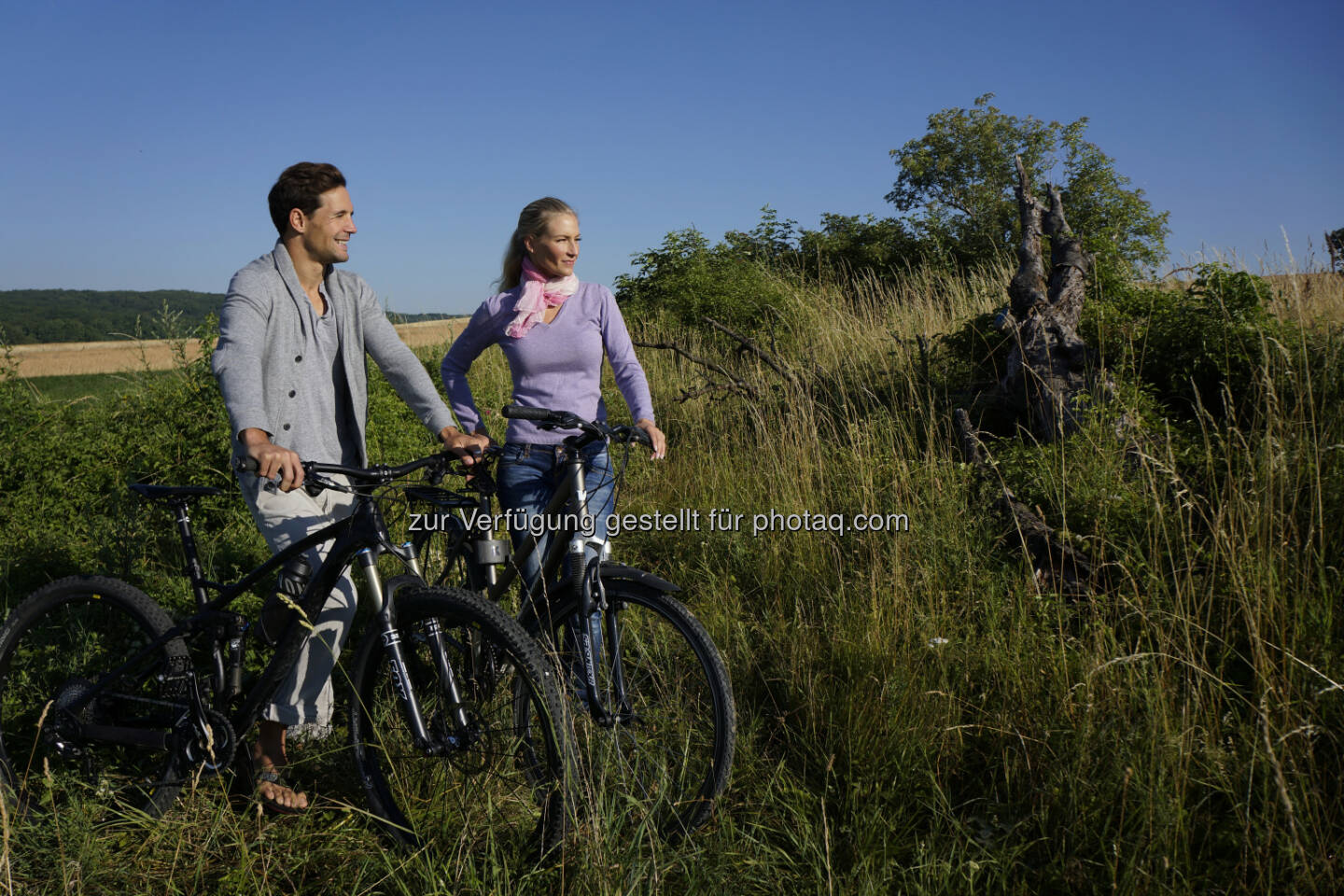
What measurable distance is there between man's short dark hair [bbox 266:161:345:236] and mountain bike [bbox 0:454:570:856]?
0.96m

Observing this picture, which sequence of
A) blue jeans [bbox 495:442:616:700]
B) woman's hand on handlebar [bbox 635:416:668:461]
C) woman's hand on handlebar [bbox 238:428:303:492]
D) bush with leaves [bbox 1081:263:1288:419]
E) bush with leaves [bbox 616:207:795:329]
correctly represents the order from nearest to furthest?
woman's hand on handlebar [bbox 238:428:303:492]
woman's hand on handlebar [bbox 635:416:668:461]
blue jeans [bbox 495:442:616:700]
bush with leaves [bbox 1081:263:1288:419]
bush with leaves [bbox 616:207:795:329]

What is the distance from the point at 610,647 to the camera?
9.04ft

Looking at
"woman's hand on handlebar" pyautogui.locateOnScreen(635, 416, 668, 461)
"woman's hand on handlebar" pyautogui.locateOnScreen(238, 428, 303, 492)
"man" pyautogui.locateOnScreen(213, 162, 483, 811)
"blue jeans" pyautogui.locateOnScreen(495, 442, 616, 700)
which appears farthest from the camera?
"blue jeans" pyautogui.locateOnScreen(495, 442, 616, 700)

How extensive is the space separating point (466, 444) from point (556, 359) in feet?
2.06

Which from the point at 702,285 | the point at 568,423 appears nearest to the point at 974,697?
the point at 568,423

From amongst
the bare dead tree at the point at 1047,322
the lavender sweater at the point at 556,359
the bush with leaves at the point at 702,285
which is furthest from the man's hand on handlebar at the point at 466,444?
the bush with leaves at the point at 702,285

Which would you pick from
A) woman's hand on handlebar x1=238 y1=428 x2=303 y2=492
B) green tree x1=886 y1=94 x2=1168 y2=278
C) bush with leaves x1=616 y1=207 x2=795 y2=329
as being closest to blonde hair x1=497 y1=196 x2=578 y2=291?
woman's hand on handlebar x1=238 y1=428 x2=303 y2=492

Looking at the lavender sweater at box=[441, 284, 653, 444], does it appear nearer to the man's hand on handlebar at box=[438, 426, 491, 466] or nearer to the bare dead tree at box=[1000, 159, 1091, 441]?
the man's hand on handlebar at box=[438, 426, 491, 466]

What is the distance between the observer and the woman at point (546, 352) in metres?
3.27

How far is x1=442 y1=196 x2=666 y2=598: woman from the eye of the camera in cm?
327

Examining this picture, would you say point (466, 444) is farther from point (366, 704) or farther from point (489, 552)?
point (366, 704)

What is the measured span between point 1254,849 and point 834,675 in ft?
4.50

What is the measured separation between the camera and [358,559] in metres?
2.56

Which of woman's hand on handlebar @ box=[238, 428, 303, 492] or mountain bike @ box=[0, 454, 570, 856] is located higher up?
woman's hand on handlebar @ box=[238, 428, 303, 492]
